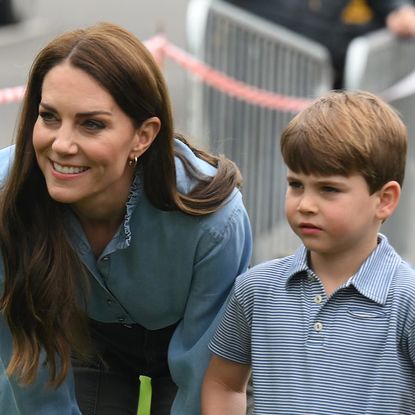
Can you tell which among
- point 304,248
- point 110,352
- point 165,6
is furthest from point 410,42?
point 165,6

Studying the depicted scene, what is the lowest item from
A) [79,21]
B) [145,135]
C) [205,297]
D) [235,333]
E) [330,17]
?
[79,21]

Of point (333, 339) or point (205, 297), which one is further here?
point (205, 297)

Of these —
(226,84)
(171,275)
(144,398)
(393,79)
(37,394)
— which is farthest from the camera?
(393,79)

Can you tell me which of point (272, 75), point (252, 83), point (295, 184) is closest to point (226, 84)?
point (252, 83)

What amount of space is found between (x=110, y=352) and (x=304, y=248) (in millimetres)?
1025

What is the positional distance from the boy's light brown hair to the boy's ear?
0.6 inches

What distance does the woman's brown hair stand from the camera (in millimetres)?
3643

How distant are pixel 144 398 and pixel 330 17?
3213mm

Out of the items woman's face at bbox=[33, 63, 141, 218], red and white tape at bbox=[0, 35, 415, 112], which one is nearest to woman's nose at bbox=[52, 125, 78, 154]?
woman's face at bbox=[33, 63, 141, 218]

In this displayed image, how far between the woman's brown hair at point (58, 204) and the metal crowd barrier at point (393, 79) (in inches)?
116

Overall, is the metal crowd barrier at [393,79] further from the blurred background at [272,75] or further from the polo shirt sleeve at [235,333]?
the polo shirt sleeve at [235,333]

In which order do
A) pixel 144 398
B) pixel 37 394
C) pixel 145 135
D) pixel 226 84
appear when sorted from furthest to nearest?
1. pixel 226 84
2. pixel 144 398
3. pixel 37 394
4. pixel 145 135

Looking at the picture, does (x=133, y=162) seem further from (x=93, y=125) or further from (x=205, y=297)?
(x=205, y=297)

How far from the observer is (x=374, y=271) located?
3.41 meters
